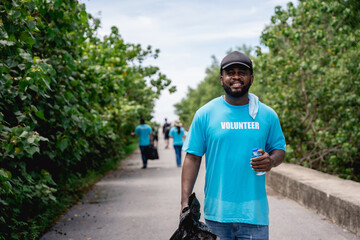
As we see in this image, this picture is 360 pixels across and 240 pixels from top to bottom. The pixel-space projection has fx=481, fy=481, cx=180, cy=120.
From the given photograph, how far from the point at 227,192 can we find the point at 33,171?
4615 millimetres

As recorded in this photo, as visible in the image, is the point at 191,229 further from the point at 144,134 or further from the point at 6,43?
the point at 144,134

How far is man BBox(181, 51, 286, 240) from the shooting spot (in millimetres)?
3221

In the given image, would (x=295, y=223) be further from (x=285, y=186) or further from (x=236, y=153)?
(x=236, y=153)

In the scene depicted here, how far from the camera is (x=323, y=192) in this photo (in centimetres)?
793

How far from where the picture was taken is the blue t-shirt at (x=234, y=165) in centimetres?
322

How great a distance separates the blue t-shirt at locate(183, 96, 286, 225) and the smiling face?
10 cm

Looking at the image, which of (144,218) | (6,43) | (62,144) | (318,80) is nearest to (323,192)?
(144,218)

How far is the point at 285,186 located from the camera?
1041cm

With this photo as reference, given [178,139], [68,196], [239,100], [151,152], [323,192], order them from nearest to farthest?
[239,100] → [323,192] → [68,196] → [151,152] → [178,139]

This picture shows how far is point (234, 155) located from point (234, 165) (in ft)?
0.22

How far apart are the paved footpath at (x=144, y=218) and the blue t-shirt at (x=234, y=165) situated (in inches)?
143

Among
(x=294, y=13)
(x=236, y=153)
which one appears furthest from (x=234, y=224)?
(x=294, y=13)

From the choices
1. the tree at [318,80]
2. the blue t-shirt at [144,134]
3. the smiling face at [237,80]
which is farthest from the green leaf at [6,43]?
the blue t-shirt at [144,134]

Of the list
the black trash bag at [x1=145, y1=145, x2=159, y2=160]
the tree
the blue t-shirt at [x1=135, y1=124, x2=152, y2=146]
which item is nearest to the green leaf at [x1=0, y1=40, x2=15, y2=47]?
the tree
